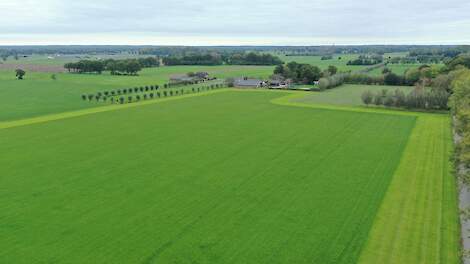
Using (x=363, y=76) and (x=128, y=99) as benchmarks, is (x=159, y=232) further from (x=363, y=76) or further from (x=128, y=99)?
(x=363, y=76)

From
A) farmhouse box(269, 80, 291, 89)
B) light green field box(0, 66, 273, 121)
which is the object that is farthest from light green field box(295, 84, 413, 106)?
light green field box(0, 66, 273, 121)

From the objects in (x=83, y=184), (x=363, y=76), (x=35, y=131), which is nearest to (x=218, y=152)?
(x=83, y=184)

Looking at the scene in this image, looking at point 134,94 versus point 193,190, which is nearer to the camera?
point 193,190

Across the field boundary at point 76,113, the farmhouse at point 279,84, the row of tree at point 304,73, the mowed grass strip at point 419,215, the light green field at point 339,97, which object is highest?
the row of tree at point 304,73

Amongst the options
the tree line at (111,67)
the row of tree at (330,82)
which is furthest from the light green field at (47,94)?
the row of tree at (330,82)

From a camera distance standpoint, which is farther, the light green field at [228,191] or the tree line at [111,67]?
the tree line at [111,67]

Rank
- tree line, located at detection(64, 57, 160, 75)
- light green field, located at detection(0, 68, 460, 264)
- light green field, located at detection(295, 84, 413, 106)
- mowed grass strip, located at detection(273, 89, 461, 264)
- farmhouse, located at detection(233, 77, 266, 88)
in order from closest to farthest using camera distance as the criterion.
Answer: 1. mowed grass strip, located at detection(273, 89, 461, 264)
2. light green field, located at detection(0, 68, 460, 264)
3. light green field, located at detection(295, 84, 413, 106)
4. farmhouse, located at detection(233, 77, 266, 88)
5. tree line, located at detection(64, 57, 160, 75)

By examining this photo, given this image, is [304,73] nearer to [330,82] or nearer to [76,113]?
[330,82]

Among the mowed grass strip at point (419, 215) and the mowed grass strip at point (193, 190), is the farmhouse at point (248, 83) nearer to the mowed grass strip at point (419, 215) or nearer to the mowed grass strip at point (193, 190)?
the mowed grass strip at point (193, 190)

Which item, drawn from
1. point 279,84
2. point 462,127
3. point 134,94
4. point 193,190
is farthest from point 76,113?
point 279,84

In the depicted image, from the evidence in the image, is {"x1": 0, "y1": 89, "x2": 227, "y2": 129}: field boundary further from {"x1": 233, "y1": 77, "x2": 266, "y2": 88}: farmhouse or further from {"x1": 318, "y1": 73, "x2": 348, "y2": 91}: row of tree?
{"x1": 318, "y1": 73, "x2": 348, "y2": 91}: row of tree
